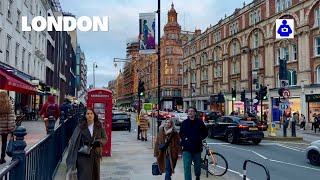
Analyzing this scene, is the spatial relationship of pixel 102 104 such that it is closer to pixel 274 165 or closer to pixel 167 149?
pixel 167 149

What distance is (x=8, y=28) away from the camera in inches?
1036

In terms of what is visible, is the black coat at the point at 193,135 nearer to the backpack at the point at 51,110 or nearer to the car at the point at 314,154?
the car at the point at 314,154

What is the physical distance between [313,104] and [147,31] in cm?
2888

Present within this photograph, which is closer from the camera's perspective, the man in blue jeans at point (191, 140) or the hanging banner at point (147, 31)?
the man in blue jeans at point (191, 140)

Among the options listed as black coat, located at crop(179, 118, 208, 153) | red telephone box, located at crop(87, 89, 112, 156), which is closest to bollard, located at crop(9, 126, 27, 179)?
black coat, located at crop(179, 118, 208, 153)

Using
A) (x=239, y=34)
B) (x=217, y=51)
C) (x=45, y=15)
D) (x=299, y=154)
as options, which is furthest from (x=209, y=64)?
(x=299, y=154)

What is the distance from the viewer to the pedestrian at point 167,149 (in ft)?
26.3

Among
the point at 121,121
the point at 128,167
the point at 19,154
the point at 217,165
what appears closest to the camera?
the point at 19,154

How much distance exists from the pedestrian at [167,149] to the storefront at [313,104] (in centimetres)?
3288

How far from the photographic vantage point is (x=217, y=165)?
1033cm

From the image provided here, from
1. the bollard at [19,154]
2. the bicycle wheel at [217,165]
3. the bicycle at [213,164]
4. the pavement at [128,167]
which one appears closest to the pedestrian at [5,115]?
the pavement at [128,167]

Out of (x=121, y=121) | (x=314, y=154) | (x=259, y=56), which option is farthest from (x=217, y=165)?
(x=259, y=56)

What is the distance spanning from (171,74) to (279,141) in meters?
70.4

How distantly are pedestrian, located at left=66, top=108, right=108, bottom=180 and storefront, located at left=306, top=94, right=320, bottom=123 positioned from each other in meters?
35.3
